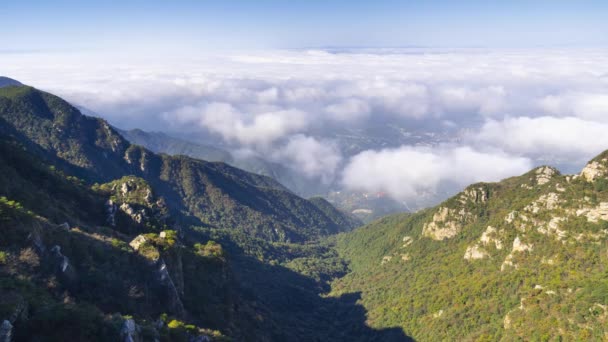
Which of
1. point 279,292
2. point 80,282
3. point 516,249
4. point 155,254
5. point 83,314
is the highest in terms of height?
point 83,314

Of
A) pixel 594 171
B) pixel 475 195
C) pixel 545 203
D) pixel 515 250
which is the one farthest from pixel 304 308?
pixel 594 171

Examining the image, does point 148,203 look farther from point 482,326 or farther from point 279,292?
point 482,326

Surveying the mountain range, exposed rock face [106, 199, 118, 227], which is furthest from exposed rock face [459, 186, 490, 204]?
exposed rock face [106, 199, 118, 227]

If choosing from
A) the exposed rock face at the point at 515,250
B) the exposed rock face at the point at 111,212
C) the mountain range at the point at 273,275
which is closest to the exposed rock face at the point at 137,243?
the mountain range at the point at 273,275

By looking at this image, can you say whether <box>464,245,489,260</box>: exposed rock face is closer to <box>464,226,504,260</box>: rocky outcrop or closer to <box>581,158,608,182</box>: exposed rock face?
<box>464,226,504,260</box>: rocky outcrop

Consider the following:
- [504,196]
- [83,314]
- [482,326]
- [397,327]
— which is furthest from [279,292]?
[83,314]

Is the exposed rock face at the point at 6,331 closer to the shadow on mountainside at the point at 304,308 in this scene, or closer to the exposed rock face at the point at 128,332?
the exposed rock face at the point at 128,332
